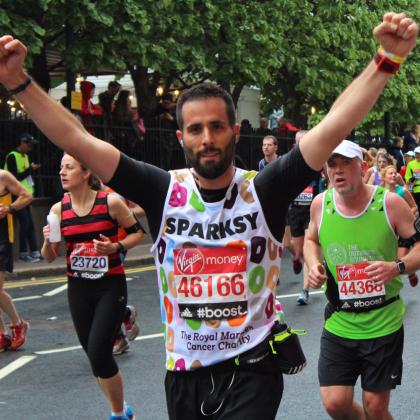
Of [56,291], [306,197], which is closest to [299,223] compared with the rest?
[306,197]

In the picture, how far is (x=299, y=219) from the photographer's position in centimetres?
1281

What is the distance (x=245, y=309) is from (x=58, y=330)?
20.0ft

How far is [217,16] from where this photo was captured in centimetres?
1834

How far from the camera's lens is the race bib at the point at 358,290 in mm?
5082

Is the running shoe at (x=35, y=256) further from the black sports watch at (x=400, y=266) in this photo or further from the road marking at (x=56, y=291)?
the black sports watch at (x=400, y=266)

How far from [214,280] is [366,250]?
1732 millimetres

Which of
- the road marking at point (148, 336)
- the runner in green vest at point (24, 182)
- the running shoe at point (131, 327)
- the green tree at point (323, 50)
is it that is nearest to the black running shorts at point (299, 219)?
the road marking at point (148, 336)

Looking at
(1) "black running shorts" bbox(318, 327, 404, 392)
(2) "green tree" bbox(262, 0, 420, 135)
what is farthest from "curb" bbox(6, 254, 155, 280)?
(1) "black running shorts" bbox(318, 327, 404, 392)

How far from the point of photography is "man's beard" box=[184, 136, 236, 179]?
345 centimetres

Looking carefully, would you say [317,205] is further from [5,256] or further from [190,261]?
[5,256]

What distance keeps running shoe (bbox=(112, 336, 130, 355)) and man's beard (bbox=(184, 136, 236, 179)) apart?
486 centimetres

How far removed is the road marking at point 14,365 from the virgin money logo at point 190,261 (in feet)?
14.1

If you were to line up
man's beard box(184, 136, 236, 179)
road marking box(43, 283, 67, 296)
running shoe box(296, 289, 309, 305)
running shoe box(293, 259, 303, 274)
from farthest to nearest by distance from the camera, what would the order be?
running shoe box(293, 259, 303, 274), road marking box(43, 283, 67, 296), running shoe box(296, 289, 309, 305), man's beard box(184, 136, 236, 179)

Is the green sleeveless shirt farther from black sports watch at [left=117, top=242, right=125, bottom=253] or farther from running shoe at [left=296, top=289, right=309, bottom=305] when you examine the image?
running shoe at [left=296, top=289, right=309, bottom=305]
